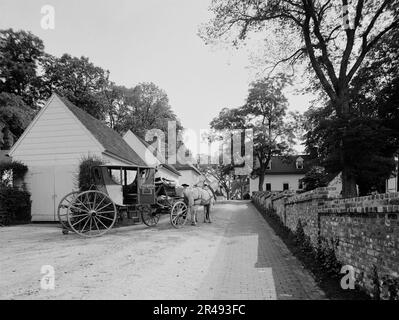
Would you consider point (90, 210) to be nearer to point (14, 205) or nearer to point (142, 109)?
point (14, 205)

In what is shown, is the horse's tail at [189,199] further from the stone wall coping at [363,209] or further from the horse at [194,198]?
the stone wall coping at [363,209]

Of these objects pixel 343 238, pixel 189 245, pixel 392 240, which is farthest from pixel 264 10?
pixel 392 240

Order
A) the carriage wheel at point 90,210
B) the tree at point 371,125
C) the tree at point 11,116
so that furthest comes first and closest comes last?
the tree at point 11,116
the tree at point 371,125
the carriage wheel at point 90,210

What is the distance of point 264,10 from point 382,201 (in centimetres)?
1818

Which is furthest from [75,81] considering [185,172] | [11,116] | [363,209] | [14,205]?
[363,209]

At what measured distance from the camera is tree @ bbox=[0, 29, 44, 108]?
36.6 m

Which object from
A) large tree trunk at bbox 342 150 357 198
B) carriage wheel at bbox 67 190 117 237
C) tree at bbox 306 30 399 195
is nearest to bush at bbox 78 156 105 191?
carriage wheel at bbox 67 190 117 237

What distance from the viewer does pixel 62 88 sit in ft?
134

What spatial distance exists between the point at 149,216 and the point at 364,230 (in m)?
10.9

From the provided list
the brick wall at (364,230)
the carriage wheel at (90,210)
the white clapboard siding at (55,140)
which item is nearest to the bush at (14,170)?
the white clapboard siding at (55,140)

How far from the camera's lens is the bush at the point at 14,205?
17469 mm

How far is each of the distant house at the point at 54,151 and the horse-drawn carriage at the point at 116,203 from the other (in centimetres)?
458

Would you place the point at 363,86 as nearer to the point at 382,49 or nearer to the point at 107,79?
the point at 382,49

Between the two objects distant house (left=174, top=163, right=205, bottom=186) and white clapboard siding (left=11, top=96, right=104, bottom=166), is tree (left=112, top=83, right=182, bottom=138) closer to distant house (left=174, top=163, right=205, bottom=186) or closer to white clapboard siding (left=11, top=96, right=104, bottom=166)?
distant house (left=174, top=163, right=205, bottom=186)
